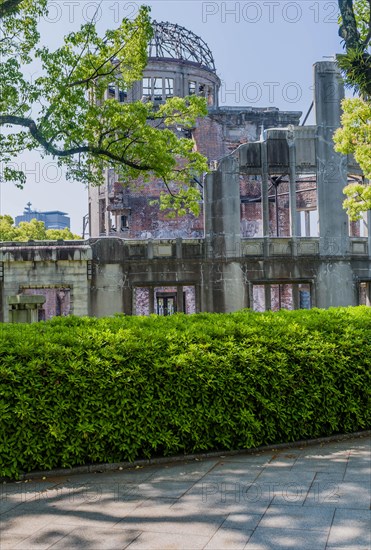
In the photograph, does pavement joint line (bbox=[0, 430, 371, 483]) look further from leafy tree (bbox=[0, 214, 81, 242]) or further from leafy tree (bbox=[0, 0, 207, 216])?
leafy tree (bbox=[0, 214, 81, 242])

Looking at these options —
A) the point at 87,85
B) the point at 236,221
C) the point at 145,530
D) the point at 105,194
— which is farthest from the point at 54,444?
the point at 105,194

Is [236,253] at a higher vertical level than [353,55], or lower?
lower

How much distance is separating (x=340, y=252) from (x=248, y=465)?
18282 mm

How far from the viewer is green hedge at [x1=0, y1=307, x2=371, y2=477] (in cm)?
607

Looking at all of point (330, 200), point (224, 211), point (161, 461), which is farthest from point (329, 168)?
point (161, 461)

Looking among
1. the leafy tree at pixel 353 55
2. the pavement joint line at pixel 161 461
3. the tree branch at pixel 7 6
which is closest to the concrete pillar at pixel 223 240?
the tree branch at pixel 7 6

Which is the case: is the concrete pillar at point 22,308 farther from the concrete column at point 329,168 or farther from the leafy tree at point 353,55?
the concrete column at point 329,168

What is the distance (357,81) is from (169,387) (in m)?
6.49

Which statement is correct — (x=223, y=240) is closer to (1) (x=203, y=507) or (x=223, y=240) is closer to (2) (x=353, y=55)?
(2) (x=353, y=55)

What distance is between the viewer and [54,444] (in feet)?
19.8

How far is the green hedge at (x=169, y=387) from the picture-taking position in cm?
607

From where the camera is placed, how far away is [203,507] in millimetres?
4855

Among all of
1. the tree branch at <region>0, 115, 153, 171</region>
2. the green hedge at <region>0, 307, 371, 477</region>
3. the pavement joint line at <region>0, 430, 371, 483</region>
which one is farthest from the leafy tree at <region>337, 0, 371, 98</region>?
the tree branch at <region>0, 115, 153, 171</region>

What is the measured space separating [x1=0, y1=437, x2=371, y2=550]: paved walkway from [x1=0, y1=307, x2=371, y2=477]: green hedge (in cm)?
33
